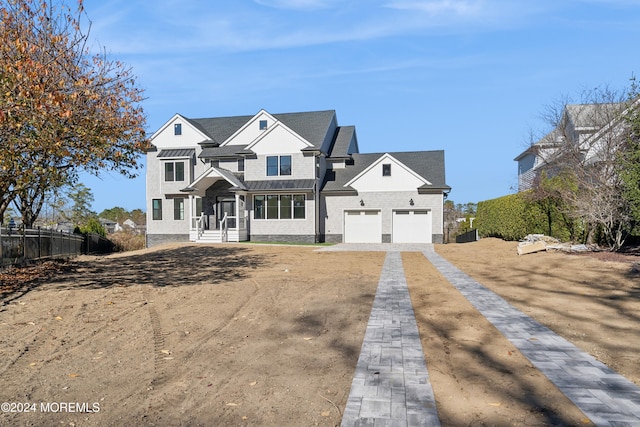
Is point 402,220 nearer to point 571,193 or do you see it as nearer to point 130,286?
point 571,193

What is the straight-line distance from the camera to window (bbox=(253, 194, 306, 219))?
27719mm

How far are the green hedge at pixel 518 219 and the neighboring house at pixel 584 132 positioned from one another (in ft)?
6.42

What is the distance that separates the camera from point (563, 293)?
9109mm

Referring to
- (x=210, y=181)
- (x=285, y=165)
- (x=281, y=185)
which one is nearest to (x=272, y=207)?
(x=281, y=185)

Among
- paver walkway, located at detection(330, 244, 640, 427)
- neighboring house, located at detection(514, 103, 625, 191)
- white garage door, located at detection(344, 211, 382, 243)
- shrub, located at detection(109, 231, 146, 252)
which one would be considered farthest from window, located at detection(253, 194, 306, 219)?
paver walkway, located at detection(330, 244, 640, 427)

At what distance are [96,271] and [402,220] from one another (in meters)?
19.2

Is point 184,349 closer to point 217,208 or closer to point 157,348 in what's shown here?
point 157,348

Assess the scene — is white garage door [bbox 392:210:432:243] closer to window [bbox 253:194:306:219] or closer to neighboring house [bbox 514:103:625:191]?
window [bbox 253:194:306:219]

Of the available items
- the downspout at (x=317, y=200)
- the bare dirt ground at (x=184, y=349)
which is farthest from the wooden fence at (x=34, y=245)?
the downspout at (x=317, y=200)

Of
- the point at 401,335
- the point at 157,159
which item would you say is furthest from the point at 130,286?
the point at 157,159

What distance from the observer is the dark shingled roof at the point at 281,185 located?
2688cm

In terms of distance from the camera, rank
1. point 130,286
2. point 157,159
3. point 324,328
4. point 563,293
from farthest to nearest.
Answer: point 157,159, point 130,286, point 563,293, point 324,328

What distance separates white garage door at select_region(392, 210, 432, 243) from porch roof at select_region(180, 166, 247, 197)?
34.1 feet

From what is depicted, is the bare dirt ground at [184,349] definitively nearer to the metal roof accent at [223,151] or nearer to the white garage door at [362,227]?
the white garage door at [362,227]
